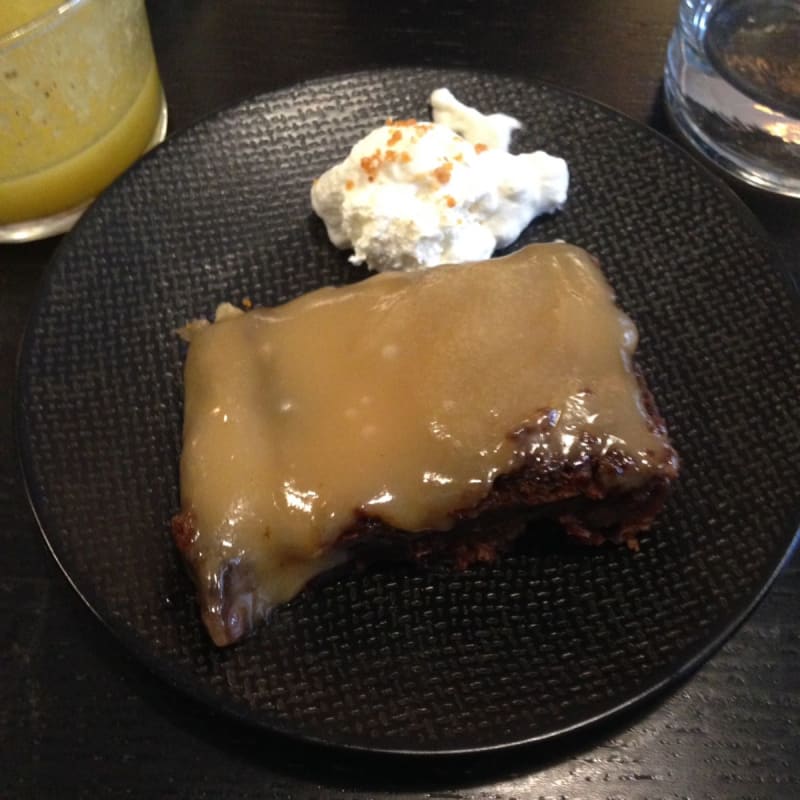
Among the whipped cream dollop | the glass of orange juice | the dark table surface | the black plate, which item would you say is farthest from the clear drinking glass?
the glass of orange juice

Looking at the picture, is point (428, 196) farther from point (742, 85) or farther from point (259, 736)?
point (259, 736)

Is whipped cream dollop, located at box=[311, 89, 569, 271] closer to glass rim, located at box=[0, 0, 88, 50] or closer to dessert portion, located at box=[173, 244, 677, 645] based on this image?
dessert portion, located at box=[173, 244, 677, 645]

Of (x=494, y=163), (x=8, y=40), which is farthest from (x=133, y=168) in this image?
(x=494, y=163)

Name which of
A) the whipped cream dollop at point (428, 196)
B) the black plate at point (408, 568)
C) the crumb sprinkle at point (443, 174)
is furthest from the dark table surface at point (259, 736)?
the crumb sprinkle at point (443, 174)

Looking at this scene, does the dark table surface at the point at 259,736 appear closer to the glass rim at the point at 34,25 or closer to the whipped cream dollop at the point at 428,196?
the glass rim at the point at 34,25

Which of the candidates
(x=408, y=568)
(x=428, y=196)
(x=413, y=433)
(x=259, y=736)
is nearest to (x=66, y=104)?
(x=428, y=196)

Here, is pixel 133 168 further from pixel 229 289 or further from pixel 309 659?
pixel 309 659

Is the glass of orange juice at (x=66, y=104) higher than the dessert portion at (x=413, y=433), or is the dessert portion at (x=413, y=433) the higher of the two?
the glass of orange juice at (x=66, y=104)
